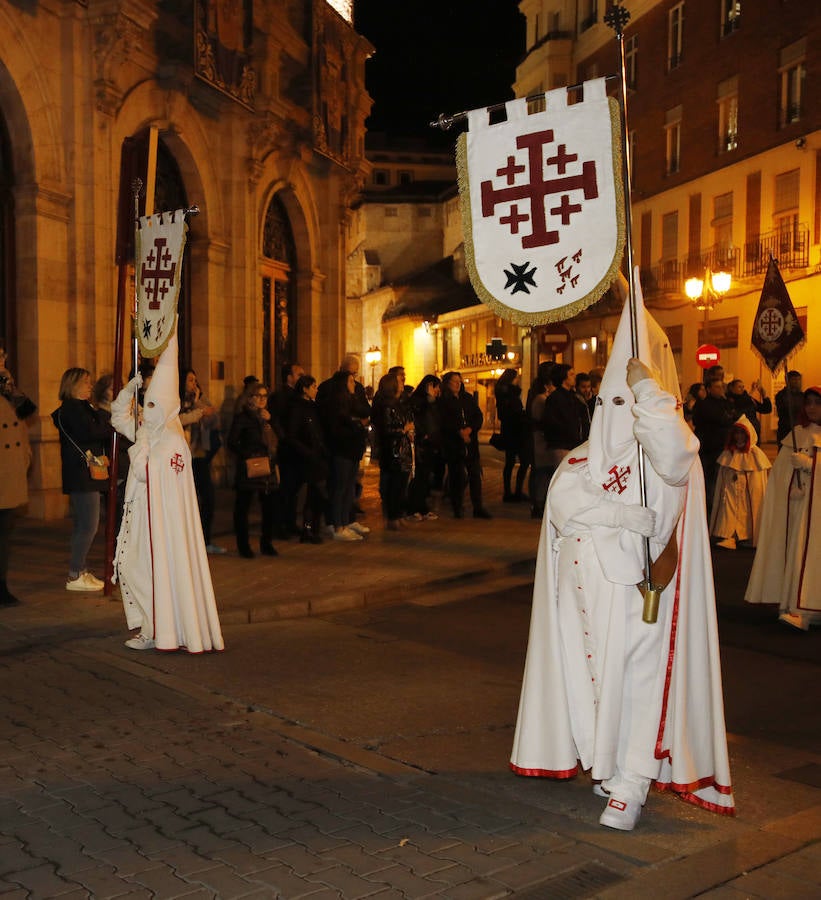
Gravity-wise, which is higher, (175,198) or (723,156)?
(723,156)

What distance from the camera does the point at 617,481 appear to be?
413 cm

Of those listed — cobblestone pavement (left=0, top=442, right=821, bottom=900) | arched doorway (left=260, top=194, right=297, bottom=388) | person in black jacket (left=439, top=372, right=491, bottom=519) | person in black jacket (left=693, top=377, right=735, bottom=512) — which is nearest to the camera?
cobblestone pavement (left=0, top=442, right=821, bottom=900)

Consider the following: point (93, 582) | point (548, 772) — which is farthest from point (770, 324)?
point (548, 772)

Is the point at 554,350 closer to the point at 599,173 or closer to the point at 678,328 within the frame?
the point at 599,173

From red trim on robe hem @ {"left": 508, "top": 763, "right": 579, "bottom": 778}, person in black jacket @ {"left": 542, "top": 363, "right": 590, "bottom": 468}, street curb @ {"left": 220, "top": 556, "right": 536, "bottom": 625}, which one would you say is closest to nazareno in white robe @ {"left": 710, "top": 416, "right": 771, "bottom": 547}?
person in black jacket @ {"left": 542, "top": 363, "right": 590, "bottom": 468}

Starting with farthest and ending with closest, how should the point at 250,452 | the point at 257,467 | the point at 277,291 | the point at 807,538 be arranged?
the point at 277,291 < the point at 250,452 < the point at 257,467 < the point at 807,538

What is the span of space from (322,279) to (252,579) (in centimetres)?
1312

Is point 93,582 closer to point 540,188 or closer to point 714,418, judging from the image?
point 540,188

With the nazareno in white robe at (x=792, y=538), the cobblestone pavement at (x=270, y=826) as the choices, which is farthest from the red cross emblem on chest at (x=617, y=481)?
the nazareno in white robe at (x=792, y=538)

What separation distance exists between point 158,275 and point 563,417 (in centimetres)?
595

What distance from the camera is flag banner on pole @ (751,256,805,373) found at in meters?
10.1

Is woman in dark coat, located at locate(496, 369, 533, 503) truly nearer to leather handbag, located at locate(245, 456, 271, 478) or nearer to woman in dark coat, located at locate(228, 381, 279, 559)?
woman in dark coat, located at locate(228, 381, 279, 559)

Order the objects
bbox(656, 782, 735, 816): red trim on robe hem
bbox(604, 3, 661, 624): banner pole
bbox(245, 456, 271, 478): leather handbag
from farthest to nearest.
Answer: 1. bbox(245, 456, 271, 478): leather handbag
2. bbox(656, 782, 735, 816): red trim on robe hem
3. bbox(604, 3, 661, 624): banner pole

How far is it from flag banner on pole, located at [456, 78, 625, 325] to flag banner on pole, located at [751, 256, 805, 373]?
6436 mm
